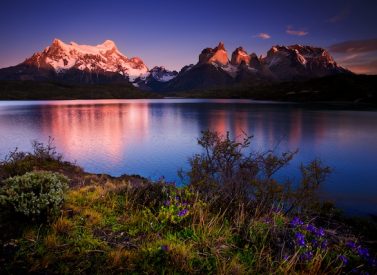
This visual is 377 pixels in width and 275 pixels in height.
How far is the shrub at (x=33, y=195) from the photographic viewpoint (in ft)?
24.3

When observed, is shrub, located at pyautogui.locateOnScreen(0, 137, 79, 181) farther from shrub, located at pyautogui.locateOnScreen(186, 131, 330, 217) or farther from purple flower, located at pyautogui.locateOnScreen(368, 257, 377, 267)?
purple flower, located at pyautogui.locateOnScreen(368, 257, 377, 267)

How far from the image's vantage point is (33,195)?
764 cm

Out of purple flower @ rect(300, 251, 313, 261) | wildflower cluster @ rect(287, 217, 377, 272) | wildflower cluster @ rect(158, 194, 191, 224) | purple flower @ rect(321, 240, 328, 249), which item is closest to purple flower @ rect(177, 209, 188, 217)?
wildflower cluster @ rect(158, 194, 191, 224)

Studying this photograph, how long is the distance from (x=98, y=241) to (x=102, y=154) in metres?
Result: 33.1

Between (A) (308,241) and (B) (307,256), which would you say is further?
(A) (308,241)

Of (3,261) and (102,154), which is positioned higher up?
(3,261)

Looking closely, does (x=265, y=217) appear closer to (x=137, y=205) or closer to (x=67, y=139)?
(x=137, y=205)

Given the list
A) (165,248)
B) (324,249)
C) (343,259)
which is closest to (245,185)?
(324,249)

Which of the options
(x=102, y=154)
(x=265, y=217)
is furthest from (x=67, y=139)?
(x=265, y=217)

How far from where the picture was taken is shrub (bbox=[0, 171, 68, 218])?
7406mm

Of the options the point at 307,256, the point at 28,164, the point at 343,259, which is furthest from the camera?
the point at 28,164

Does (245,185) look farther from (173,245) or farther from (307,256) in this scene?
(173,245)

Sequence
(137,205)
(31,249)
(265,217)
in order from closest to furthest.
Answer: (31,249), (265,217), (137,205)

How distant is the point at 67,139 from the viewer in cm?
5094
